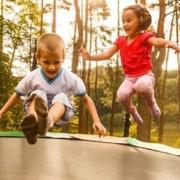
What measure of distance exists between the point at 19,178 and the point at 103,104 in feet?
61.4

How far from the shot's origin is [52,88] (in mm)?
2484

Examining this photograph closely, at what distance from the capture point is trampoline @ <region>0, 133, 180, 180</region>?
2.37 meters

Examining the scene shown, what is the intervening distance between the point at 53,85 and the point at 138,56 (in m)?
0.82

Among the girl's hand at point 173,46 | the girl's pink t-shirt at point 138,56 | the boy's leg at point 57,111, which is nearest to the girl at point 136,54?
the girl's pink t-shirt at point 138,56

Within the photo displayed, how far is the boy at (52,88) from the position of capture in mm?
2172

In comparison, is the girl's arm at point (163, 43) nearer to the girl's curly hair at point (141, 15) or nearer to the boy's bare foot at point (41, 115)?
the girl's curly hair at point (141, 15)

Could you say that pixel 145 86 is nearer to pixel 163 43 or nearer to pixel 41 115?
pixel 163 43

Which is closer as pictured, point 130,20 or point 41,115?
point 41,115

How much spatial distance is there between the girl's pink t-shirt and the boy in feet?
2.05

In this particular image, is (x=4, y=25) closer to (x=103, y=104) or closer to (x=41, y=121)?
(x=103, y=104)

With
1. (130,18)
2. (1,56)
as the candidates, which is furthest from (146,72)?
(1,56)

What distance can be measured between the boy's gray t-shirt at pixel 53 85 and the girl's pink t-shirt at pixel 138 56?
625 mm

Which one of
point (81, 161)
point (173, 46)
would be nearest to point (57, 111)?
point (81, 161)

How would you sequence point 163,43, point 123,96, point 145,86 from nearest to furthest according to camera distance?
point 163,43
point 145,86
point 123,96
